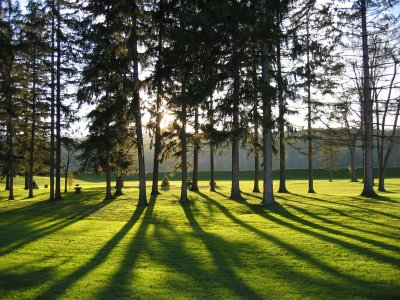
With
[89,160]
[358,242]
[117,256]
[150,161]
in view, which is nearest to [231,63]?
[358,242]

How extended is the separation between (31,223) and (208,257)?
897 centimetres

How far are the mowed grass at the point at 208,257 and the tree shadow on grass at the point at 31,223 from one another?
4 centimetres

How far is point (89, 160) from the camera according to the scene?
1030 inches

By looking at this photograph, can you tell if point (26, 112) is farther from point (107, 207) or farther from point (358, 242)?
point (358, 242)

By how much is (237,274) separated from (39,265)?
3849mm

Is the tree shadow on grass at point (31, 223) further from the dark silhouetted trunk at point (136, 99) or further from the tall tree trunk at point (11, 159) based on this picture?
the tall tree trunk at point (11, 159)

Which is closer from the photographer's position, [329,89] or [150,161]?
[329,89]

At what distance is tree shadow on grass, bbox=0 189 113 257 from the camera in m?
10.8

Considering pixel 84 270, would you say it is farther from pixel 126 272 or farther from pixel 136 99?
pixel 136 99

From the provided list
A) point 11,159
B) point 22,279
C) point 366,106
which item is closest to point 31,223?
point 22,279

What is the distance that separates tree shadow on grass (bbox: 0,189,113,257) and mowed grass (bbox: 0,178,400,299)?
0.04 meters

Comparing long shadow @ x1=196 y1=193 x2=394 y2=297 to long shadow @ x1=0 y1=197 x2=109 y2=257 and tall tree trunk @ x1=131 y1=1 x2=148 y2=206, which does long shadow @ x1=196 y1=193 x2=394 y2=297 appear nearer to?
long shadow @ x1=0 y1=197 x2=109 y2=257

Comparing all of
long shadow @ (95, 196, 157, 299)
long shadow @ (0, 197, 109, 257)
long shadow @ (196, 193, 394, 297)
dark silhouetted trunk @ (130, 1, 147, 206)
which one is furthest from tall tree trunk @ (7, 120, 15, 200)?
long shadow @ (196, 193, 394, 297)

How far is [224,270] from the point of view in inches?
301
